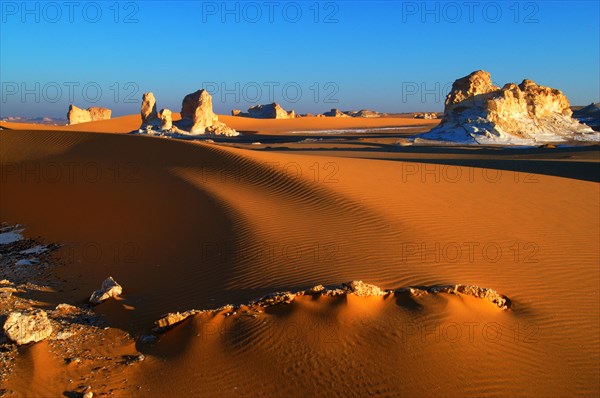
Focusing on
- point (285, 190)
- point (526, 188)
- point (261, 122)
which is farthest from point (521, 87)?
point (261, 122)

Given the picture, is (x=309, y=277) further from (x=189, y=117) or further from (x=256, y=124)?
(x=256, y=124)

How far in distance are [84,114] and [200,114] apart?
138 ft

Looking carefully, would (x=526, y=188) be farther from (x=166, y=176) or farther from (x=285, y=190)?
(x=166, y=176)

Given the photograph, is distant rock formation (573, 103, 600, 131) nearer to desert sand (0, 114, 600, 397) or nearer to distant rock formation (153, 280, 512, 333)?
desert sand (0, 114, 600, 397)

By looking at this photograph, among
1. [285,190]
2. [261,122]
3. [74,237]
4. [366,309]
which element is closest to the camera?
[366,309]

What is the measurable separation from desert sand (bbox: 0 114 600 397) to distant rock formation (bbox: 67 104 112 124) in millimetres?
72926

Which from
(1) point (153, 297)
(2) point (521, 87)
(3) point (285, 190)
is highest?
(2) point (521, 87)

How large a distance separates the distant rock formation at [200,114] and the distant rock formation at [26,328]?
47.9 m

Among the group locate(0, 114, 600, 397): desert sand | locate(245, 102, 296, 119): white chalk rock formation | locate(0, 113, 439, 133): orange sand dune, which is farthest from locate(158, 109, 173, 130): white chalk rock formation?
locate(245, 102, 296, 119): white chalk rock formation

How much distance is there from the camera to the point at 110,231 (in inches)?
381

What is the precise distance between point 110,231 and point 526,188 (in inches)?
491

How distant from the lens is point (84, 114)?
3250 inches

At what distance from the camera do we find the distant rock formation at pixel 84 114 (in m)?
79.6

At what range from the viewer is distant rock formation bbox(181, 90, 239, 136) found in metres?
51.6
